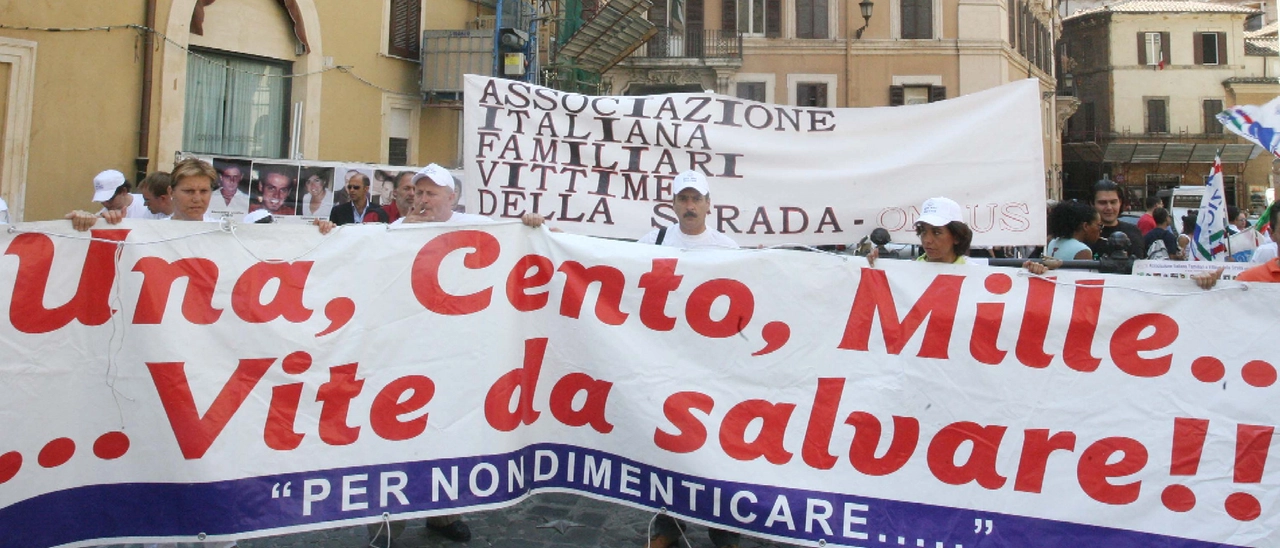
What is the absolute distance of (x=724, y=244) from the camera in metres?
4.92

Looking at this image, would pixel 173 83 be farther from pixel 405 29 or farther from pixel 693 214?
pixel 693 214

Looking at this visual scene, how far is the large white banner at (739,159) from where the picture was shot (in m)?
5.26

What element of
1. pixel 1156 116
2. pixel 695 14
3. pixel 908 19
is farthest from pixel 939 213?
pixel 1156 116

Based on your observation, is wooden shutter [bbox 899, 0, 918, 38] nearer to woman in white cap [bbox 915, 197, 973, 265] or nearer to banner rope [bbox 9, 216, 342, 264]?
woman in white cap [bbox 915, 197, 973, 265]

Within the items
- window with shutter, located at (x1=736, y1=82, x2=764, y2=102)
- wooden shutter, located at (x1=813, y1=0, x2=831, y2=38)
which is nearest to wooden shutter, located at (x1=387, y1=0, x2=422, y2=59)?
window with shutter, located at (x1=736, y1=82, x2=764, y2=102)

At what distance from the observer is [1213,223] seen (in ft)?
27.3

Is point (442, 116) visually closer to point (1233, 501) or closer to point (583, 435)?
point (583, 435)

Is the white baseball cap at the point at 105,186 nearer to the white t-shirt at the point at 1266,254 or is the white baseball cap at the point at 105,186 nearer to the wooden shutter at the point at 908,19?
the white t-shirt at the point at 1266,254

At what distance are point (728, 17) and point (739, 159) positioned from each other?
24.9 m

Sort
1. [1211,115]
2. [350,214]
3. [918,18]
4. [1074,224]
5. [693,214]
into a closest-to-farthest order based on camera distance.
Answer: [693,214]
[1074,224]
[350,214]
[918,18]
[1211,115]

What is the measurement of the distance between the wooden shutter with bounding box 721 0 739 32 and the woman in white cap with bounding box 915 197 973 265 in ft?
84.5

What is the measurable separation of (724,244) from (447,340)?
1.61m

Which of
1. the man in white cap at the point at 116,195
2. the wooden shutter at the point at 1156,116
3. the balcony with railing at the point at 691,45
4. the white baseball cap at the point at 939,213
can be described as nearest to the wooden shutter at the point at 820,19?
the balcony with railing at the point at 691,45

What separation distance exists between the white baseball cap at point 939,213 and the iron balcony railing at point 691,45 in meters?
24.7
